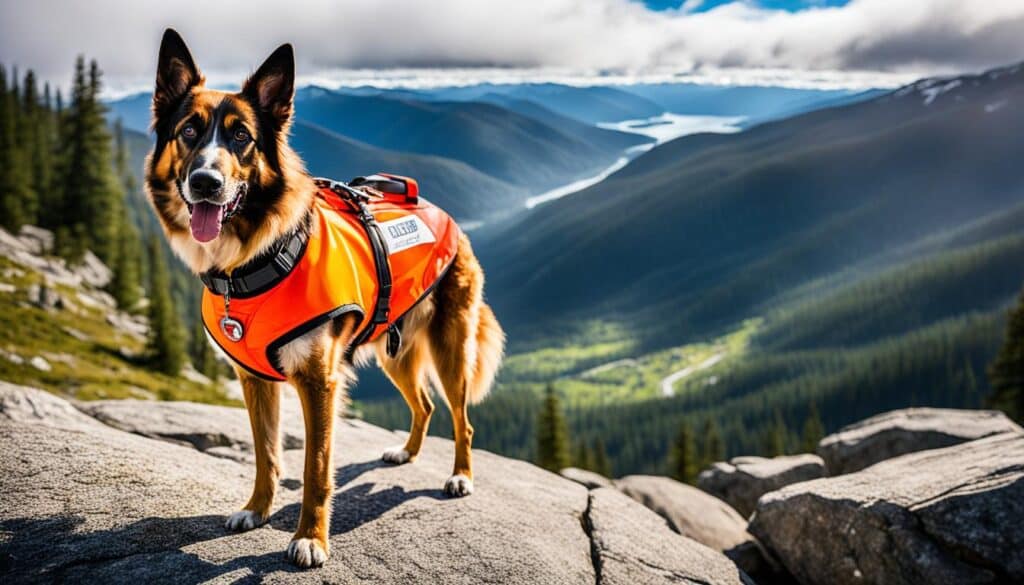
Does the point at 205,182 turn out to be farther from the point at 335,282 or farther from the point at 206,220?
the point at 335,282

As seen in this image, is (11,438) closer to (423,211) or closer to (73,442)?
(73,442)

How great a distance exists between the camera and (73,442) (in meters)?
8.53

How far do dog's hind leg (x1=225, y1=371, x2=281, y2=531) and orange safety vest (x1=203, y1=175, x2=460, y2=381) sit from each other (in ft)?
1.67

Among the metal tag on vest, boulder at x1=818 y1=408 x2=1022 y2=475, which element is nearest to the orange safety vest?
the metal tag on vest

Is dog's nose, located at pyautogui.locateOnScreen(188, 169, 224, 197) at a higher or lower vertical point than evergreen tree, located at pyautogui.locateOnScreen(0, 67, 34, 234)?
higher

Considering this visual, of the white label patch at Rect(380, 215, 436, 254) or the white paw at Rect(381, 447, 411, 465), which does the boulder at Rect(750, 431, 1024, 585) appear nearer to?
the white paw at Rect(381, 447, 411, 465)

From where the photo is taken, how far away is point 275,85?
6383 mm

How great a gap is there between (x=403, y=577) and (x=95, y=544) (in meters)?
3.01

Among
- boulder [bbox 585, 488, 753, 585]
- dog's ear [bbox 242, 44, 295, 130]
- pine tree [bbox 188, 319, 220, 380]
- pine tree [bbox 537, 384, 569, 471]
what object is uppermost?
dog's ear [bbox 242, 44, 295, 130]

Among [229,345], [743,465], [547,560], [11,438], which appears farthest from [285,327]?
[743,465]

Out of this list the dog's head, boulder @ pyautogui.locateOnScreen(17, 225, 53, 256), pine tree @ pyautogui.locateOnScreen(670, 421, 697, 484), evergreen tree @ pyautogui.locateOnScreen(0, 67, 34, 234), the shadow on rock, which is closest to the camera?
the dog's head

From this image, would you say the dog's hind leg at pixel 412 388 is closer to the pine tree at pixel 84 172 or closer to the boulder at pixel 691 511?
the boulder at pixel 691 511

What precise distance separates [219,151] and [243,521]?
4002mm

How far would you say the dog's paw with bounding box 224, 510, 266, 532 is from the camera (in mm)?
7227
